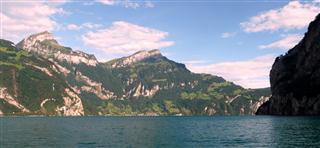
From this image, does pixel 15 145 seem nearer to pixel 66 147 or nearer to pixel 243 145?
pixel 66 147

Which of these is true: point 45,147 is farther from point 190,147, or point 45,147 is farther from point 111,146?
point 190,147

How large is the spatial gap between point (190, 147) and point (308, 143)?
79.6 feet

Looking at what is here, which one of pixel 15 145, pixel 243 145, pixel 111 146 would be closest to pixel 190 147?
pixel 243 145

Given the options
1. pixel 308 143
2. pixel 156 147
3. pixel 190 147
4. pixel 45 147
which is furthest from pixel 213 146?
pixel 45 147

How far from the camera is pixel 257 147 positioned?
3162 inches

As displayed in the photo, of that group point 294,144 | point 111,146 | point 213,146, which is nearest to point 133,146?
point 111,146

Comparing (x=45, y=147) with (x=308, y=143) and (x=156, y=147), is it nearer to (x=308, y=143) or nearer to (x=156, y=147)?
(x=156, y=147)

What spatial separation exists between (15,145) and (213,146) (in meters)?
41.1

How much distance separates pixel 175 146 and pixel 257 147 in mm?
16398

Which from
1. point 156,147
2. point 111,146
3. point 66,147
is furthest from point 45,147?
point 156,147

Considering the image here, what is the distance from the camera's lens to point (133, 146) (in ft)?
275

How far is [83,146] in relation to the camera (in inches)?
3290

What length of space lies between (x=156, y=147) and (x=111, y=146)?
1052cm

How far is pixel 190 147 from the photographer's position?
8231 centimetres
